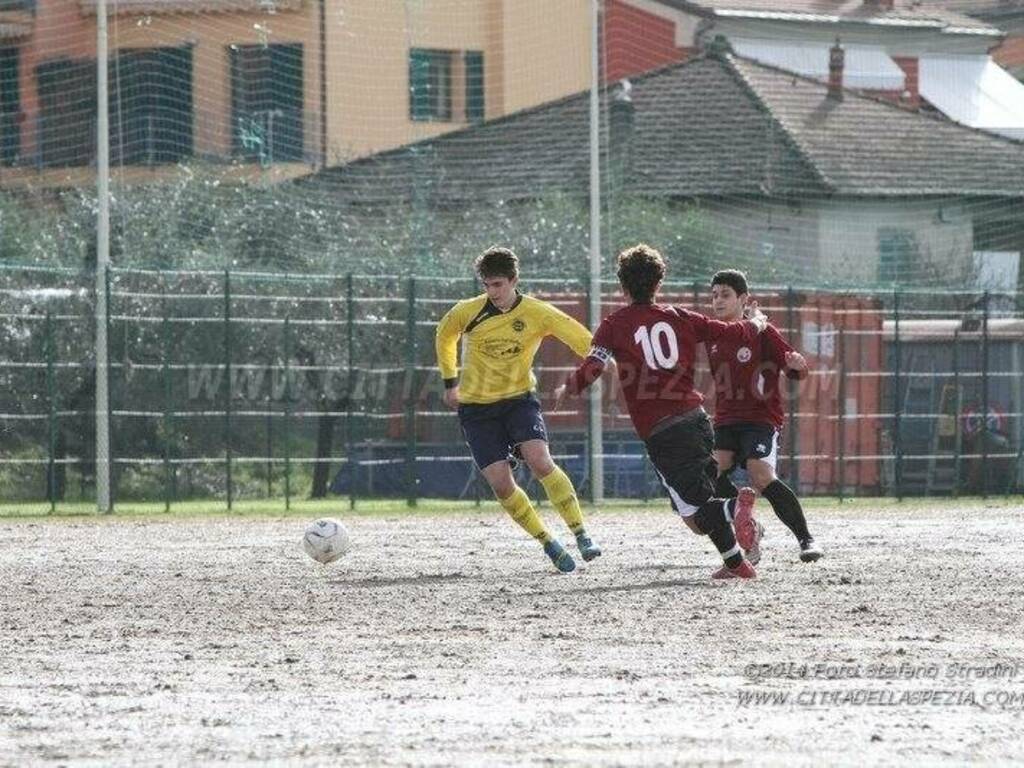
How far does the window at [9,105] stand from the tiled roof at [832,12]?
36.0 ft

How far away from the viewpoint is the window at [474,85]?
30922 mm

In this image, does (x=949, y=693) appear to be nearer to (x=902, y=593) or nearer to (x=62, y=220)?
(x=902, y=593)

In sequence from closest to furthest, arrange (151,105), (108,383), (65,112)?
(108,383)
(151,105)
(65,112)

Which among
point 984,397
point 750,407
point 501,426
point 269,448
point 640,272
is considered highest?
point 640,272

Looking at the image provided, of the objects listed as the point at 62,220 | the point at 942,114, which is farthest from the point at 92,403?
the point at 942,114

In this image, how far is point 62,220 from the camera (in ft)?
95.1

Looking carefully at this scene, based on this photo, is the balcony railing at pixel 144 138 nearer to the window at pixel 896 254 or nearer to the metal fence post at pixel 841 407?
the metal fence post at pixel 841 407

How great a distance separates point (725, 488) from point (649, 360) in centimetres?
145

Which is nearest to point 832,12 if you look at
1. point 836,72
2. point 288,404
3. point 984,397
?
point 836,72

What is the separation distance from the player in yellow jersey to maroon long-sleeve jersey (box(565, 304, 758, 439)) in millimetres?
791

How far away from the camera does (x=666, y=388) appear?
484 inches

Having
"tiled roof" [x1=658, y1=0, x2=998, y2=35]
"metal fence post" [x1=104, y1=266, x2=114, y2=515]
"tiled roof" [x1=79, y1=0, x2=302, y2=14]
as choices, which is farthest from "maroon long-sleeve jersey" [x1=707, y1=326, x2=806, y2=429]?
"tiled roof" [x1=658, y1=0, x2=998, y2=35]

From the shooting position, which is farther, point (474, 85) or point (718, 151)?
point (718, 151)

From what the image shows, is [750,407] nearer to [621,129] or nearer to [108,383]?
[108,383]
